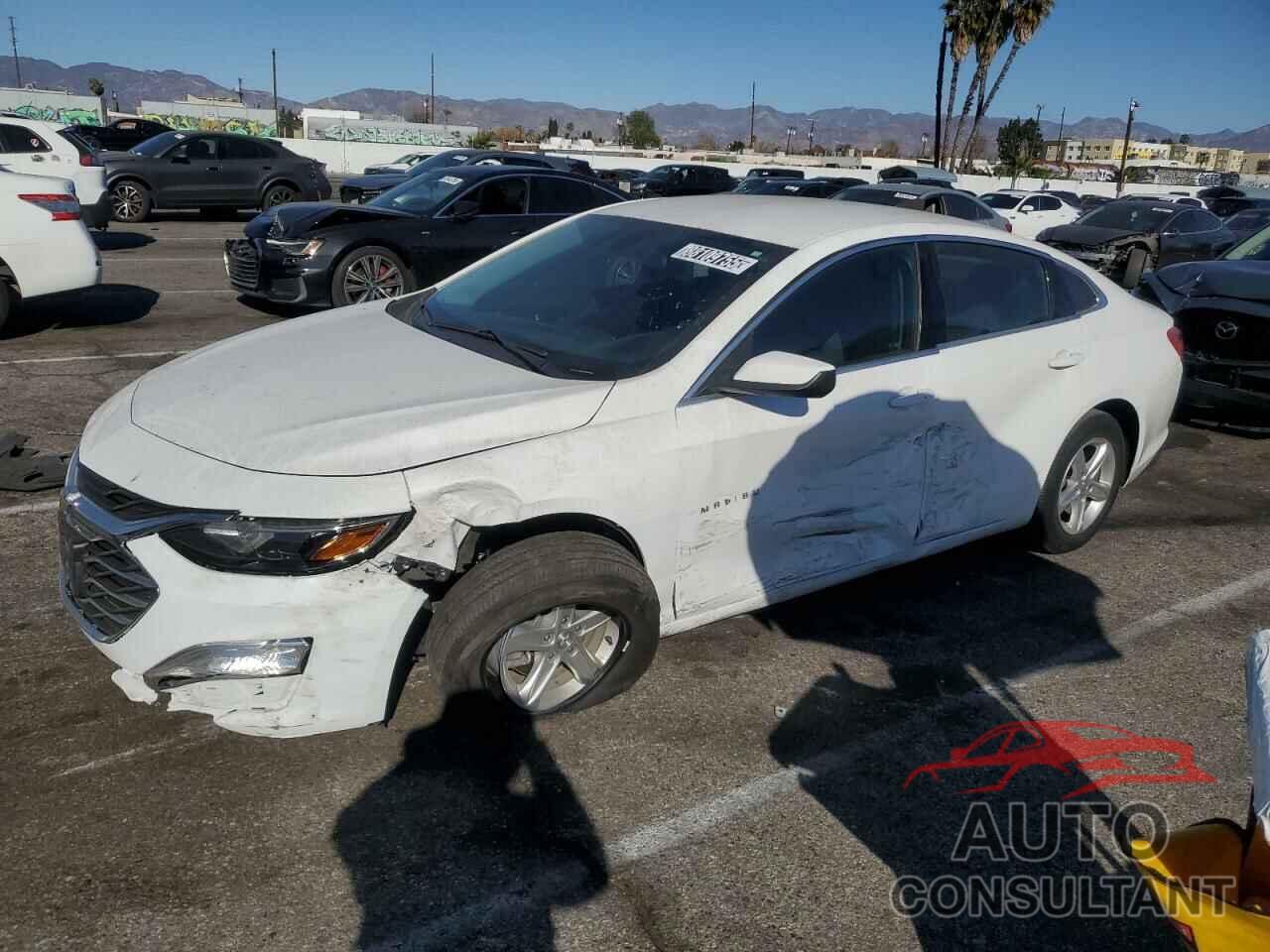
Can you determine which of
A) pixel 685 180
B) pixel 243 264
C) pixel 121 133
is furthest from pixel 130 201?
pixel 685 180

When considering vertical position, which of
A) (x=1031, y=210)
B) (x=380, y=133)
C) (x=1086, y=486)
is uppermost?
(x=380, y=133)

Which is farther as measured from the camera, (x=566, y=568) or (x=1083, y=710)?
(x=1083, y=710)

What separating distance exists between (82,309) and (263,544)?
8329 millimetres

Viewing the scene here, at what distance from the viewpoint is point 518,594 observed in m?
2.98

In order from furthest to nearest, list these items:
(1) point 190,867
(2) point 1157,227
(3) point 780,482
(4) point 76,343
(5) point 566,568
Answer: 1. (2) point 1157,227
2. (4) point 76,343
3. (3) point 780,482
4. (5) point 566,568
5. (1) point 190,867

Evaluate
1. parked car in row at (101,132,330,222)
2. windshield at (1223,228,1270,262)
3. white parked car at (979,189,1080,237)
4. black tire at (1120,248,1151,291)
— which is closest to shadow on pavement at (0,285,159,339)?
parked car in row at (101,132,330,222)

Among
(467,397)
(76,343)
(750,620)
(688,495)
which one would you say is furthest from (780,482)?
(76,343)

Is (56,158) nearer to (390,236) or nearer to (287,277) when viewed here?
(287,277)

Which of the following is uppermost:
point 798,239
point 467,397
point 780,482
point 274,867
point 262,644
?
point 798,239

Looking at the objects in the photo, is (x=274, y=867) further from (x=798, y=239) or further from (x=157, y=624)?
(x=798, y=239)

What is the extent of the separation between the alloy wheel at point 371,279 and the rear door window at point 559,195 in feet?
5.62

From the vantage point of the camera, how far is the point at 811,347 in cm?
372

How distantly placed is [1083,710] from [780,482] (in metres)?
1.37

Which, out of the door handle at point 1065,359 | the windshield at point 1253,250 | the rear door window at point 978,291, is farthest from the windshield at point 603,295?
the windshield at point 1253,250
